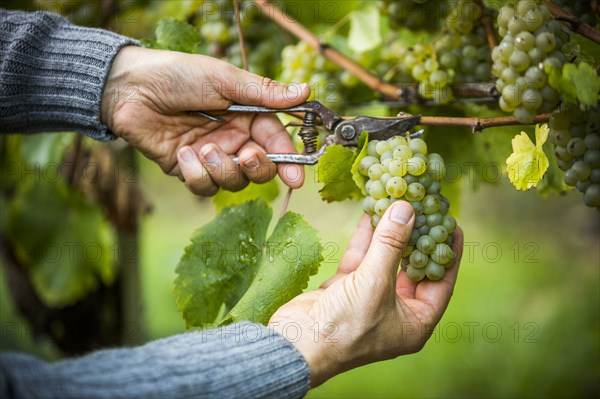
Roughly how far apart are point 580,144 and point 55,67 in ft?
3.59

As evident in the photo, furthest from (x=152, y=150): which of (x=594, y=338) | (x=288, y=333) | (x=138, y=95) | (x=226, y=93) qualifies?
(x=594, y=338)

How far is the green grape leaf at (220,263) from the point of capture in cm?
129

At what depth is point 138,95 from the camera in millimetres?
1398

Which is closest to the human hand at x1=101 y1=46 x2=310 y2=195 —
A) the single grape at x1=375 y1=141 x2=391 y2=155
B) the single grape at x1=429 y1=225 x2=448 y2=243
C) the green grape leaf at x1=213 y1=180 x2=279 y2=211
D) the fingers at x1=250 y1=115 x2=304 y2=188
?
the fingers at x1=250 y1=115 x2=304 y2=188

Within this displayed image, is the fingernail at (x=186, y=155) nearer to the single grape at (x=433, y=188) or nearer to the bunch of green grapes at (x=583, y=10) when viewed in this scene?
the single grape at (x=433, y=188)

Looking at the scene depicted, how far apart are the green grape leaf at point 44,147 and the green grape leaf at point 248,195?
2.43 ft

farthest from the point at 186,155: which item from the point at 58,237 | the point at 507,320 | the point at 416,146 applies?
the point at 507,320

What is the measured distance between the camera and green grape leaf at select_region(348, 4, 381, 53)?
1579 mm

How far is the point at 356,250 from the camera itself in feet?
4.09

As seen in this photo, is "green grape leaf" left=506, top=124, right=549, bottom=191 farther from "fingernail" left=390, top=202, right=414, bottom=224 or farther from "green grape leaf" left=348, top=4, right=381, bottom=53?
"green grape leaf" left=348, top=4, right=381, bottom=53

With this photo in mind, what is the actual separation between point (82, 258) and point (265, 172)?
1.33 metres

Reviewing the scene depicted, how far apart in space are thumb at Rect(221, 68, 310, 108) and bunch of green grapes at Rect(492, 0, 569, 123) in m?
0.39

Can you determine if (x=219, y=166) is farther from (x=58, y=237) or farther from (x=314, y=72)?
(x=58, y=237)

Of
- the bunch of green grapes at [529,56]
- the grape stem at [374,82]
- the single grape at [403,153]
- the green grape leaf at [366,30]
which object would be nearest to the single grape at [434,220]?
the single grape at [403,153]
